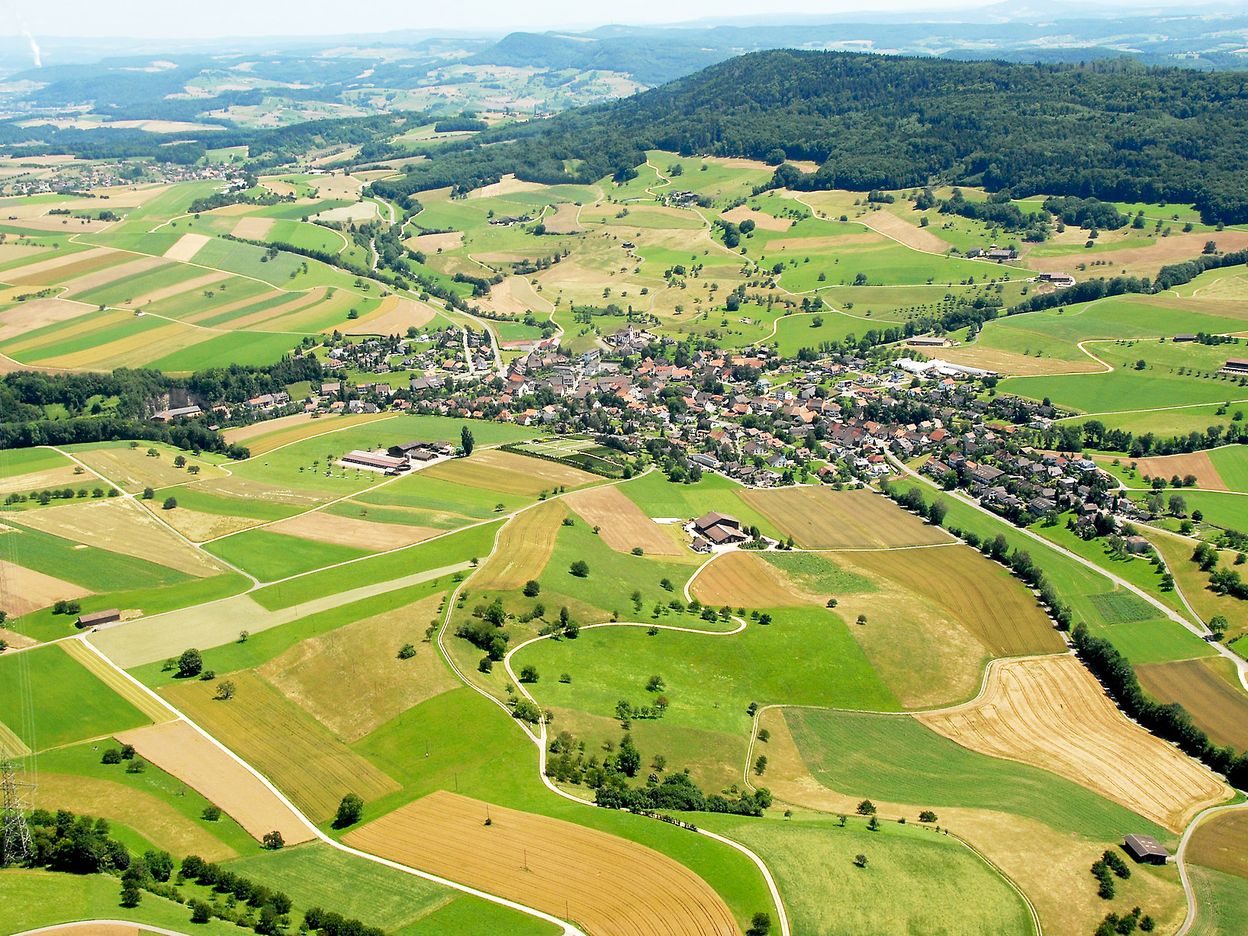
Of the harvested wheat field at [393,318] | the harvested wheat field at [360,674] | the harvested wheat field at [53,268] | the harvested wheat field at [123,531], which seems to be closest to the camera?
the harvested wheat field at [360,674]

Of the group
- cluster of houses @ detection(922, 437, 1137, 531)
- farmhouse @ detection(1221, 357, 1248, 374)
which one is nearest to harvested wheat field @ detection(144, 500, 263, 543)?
cluster of houses @ detection(922, 437, 1137, 531)

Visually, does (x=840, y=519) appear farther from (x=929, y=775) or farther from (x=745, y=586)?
(x=929, y=775)

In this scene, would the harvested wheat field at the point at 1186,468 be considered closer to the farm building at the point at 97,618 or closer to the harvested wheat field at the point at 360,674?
the harvested wheat field at the point at 360,674

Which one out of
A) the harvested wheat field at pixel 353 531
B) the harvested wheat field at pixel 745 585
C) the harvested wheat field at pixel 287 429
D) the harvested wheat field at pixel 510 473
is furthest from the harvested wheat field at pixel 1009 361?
the harvested wheat field at pixel 353 531

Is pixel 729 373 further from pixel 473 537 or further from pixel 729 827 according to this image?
pixel 729 827

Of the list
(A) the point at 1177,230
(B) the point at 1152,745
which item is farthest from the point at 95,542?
(A) the point at 1177,230

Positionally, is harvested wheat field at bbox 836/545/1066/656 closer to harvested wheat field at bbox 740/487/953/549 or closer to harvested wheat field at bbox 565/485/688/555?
harvested wheat field at bbox 740/487/953/549
